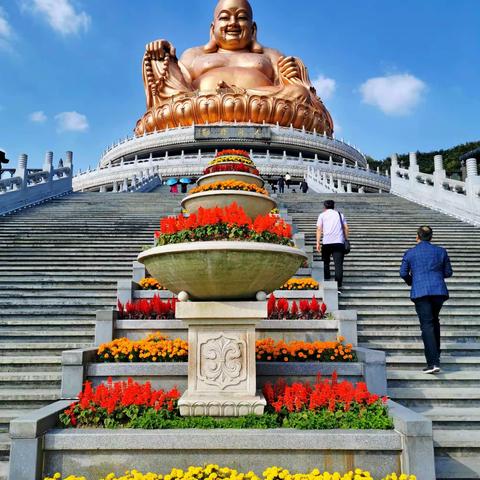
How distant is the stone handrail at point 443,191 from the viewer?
12953mm

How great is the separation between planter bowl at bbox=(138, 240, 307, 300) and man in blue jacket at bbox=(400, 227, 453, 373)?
211cm

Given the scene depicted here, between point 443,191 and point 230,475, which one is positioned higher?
point 443,191

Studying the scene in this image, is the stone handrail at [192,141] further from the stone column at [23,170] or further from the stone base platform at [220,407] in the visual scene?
the stone base platform at [220,407]

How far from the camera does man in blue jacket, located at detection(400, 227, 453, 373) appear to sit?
5500 mm

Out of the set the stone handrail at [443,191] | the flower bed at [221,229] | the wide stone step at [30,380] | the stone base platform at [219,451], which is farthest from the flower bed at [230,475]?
the stone handrail at [443,191]

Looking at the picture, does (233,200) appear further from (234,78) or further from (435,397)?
(234,78)

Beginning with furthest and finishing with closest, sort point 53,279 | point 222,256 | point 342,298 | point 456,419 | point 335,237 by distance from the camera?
point 53,279 < point 335,237 < point 342,298 < point 456,419 < point 222,256

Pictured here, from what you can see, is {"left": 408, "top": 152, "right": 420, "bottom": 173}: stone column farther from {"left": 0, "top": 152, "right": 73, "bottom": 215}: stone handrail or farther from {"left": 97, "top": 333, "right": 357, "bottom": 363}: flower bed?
{"left": 97, "top": 333, "right": 357, "bottom": 363}: flower bed

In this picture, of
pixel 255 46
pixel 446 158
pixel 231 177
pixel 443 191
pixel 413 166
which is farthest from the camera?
pixel 446 158

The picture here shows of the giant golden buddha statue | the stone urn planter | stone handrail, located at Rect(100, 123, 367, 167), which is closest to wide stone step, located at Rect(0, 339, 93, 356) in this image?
the stone urn planter

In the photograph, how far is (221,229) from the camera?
4.09 m

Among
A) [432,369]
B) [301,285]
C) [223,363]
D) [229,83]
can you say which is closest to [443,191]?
[301,285]

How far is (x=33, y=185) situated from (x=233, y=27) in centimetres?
2394

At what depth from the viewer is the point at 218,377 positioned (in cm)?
408
